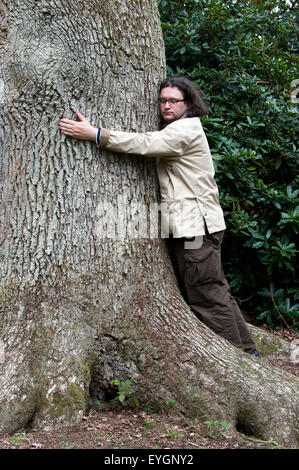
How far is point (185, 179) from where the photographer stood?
3656 mm

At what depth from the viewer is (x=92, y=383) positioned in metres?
3.40

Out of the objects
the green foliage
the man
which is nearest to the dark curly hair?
the man

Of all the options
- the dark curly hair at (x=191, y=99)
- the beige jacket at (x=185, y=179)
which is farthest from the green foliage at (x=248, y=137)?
the beige jacket at (x=185, y=179)

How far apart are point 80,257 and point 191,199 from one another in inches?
37.4

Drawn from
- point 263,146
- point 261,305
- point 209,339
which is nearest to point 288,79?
point 263,146

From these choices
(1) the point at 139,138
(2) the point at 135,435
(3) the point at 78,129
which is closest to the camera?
(2) the point at 135,435

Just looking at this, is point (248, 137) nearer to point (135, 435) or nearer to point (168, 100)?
point (168, 100)

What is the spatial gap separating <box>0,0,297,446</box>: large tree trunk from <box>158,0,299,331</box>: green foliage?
1854 mm

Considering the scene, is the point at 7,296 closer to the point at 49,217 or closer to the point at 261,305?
the point at 49,217

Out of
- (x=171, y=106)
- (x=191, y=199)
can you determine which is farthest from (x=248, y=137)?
(x=191, y=199)

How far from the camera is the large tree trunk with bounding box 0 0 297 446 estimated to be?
3213 mm

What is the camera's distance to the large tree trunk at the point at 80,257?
3.21 meters
